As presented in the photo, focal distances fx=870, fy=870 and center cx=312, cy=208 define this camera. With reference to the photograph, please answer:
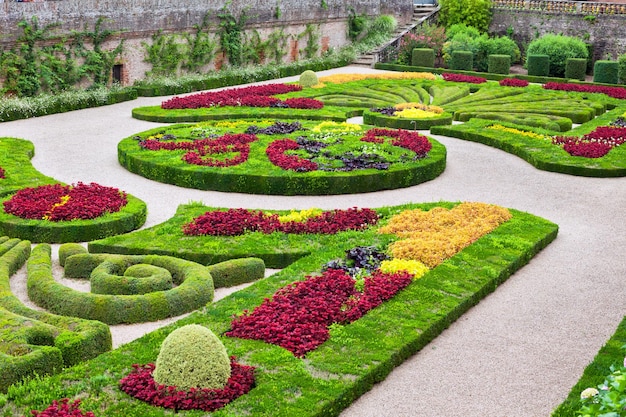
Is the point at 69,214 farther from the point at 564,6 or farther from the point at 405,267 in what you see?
the point at 564,6

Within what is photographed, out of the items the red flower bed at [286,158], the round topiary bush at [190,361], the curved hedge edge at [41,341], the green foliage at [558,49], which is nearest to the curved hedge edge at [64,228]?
the curved hedge edge at [41,341]

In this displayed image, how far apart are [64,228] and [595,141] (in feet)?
42.7

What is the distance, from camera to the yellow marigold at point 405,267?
11.8 metres

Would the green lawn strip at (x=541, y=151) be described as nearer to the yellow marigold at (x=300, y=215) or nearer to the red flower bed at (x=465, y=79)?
the yellow marigold at (x=300, y=215)

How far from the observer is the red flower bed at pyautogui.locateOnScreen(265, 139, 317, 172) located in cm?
1714

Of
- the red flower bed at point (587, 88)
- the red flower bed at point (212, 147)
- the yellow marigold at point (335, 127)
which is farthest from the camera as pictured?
the red flower bed at point (587, 88)

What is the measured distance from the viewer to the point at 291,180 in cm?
1650

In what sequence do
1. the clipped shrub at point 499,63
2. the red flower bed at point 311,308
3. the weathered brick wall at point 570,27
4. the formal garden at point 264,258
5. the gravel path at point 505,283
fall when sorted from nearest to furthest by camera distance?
the formal garden at point 264,258 → the gravel path at point 505,283 → the red flower bed at point 311,308 → the clipped shrub at point 499,63 → the weathered brick wall at point 570,27

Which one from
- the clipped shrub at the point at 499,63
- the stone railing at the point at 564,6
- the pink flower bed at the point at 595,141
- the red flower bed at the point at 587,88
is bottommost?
the pink flower bed at the point at 595,141

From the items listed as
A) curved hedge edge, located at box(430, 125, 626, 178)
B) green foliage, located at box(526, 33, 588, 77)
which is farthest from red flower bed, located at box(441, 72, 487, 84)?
curved hedge edge, located at box(430, 125, 626, 178)

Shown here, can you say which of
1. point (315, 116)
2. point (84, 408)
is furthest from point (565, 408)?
point (315, 116)

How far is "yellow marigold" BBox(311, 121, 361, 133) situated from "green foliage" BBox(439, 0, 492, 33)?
21.1 metres

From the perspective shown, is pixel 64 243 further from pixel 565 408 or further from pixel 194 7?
pixel 194 7

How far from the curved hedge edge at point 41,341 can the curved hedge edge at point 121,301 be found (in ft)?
1.47
